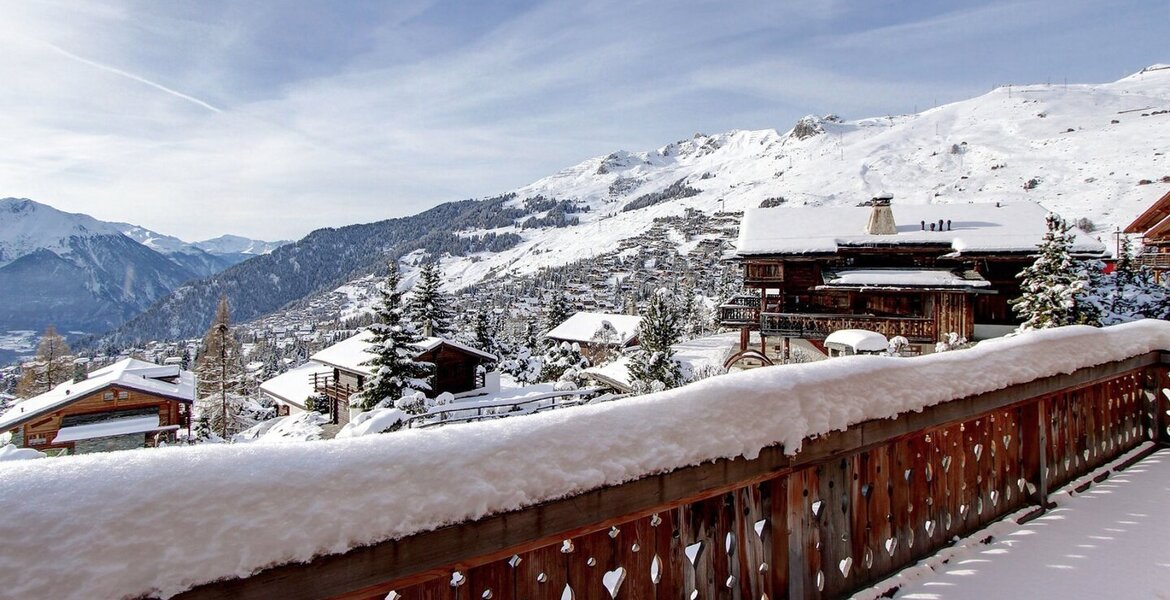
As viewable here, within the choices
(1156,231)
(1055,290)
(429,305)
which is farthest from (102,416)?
(1156,231)

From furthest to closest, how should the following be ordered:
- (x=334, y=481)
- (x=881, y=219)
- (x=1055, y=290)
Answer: (x=881, y=219) → (x=1055, y=290) → (x=334, y=481)

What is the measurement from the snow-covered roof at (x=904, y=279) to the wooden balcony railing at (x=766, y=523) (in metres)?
20.5

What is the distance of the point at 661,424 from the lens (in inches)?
90.1

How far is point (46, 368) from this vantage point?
4694 cm

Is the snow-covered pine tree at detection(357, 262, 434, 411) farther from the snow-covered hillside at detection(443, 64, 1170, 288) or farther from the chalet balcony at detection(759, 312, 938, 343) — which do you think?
the snow-covered hillside at detection(443, 64, 1170, 288)

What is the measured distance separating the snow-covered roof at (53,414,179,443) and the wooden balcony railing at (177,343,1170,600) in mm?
38439

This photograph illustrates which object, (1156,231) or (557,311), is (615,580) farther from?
(557,311)

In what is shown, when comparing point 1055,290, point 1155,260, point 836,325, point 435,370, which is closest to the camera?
point 1055,290

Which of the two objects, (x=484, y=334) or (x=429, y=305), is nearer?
(x=429, y=305)

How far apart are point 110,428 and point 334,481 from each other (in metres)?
39.4

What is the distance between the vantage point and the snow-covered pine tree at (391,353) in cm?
2602

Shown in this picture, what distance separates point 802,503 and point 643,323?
27.6 m

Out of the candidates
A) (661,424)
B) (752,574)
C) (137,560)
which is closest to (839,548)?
(752,574)

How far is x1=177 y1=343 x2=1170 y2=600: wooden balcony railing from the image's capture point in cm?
178
